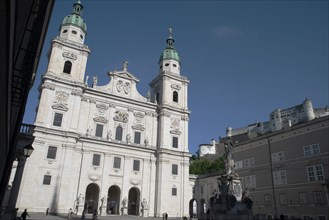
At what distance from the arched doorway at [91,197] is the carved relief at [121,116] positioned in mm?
9535

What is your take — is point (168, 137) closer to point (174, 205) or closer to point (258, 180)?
point (174, 205)

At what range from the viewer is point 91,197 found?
36.5m

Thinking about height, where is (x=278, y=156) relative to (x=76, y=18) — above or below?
below

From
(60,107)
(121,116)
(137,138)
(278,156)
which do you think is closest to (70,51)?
(60,107)

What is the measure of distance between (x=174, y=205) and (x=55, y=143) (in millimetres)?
18006

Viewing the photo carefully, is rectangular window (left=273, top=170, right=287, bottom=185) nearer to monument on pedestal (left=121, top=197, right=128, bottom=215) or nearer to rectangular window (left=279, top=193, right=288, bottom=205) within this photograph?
rectangular window (left=279, top=193, right=288, bottom=205)

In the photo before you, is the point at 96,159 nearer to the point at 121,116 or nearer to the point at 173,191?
the point at 121,116

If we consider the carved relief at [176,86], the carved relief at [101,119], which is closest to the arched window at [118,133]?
the carved relief at [101,119]

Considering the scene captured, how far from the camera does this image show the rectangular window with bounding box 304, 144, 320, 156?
98.1 feet

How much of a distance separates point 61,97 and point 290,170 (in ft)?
96.4

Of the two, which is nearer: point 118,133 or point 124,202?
point 124,202

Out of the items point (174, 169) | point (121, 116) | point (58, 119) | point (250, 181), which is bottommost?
point (250, 181)

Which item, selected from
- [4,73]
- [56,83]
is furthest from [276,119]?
[4,73]

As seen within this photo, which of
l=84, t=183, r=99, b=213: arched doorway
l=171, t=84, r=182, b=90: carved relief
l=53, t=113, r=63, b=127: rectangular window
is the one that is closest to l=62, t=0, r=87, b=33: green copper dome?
l=53, t=113, r=63, b=127: rectangular window
